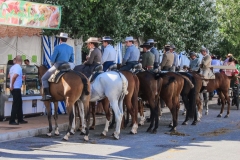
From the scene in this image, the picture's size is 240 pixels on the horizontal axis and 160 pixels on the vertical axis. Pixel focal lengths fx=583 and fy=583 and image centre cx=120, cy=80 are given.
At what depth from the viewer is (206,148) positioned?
1379 centimetres

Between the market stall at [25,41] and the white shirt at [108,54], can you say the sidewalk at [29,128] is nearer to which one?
the market stall at [25,41]

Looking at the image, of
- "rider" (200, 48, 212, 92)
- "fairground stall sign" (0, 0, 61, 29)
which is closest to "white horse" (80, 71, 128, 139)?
"fairground stall sign" (0, 0, 61, 29)

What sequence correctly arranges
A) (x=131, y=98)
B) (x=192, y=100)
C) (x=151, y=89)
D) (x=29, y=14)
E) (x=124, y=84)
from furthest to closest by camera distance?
(x=192, y=100) < (x=29, y=14) < (x=151, y=89) < (x=131, y=98) < (x=124, y=84)

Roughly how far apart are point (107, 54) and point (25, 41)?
16.2 ft

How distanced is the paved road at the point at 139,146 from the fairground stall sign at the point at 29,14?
12.1 feet

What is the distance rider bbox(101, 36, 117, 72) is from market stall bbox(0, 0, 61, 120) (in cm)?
247

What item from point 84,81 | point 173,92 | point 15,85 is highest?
point 84,81

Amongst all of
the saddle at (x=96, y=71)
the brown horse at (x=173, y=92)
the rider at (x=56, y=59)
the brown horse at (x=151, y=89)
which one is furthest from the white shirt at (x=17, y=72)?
the brown horse at (x=173, y=92)

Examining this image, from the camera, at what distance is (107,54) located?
55.4 feet

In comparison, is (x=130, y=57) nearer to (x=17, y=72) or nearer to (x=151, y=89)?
(x=151, y=89)

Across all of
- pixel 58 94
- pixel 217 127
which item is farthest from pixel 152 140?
pixel 217 127

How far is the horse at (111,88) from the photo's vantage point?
15594 millimetres

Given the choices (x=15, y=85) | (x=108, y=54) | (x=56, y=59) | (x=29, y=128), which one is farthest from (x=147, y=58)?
(x=29, y=128)

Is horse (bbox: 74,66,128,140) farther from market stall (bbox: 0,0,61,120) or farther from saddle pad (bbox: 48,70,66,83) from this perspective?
market stall (bbox: 0,0,61,120)
